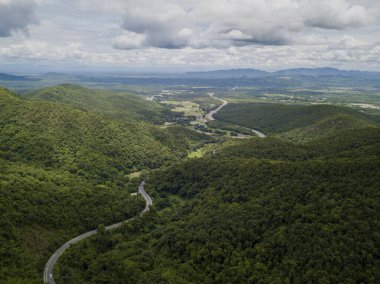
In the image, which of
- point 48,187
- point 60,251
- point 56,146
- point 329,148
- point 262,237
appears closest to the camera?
point 262,237

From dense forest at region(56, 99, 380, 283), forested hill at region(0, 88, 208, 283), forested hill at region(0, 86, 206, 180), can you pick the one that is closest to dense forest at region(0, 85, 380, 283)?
dense forest at region(56, 99, 380, 283)

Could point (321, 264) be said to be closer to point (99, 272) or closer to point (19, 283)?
point (99, 272)

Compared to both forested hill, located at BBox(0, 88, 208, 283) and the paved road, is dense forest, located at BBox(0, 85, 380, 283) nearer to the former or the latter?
forested hill, located at BBox(0, 88, 208, 283)

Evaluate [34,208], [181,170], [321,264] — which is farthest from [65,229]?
[321,264]

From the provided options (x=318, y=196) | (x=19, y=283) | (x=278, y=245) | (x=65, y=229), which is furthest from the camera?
(x=65, y=229)

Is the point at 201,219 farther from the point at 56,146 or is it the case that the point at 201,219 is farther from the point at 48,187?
Result: the point at 56,146

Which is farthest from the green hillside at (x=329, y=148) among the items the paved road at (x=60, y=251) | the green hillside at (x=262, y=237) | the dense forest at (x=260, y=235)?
the paved road at (x=60, y=251)

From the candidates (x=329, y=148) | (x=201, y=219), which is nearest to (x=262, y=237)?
(x=201, y=219)

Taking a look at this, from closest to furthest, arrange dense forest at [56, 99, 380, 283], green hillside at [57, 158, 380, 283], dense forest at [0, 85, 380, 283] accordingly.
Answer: green hillside at [57, 158, 380, 283]
dense forest at [56, 99, 380, 283]
dense forest at [0, 85, 380, 283]
